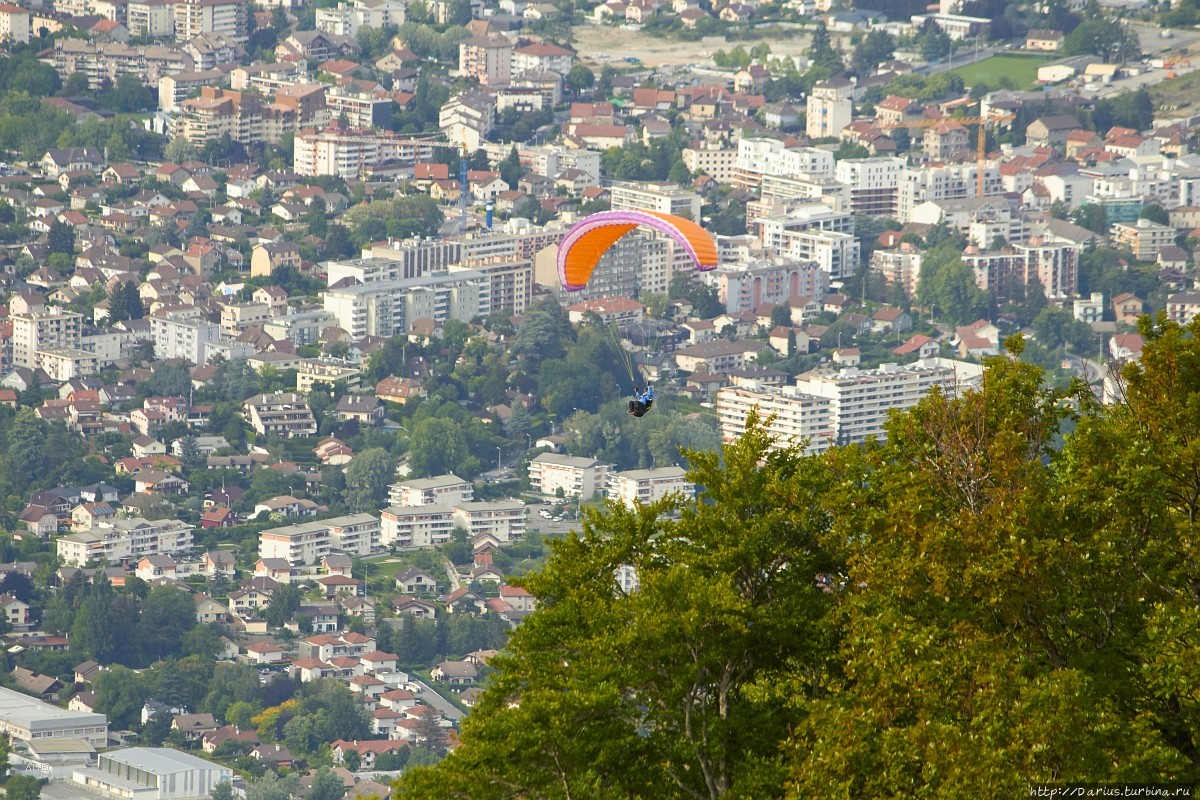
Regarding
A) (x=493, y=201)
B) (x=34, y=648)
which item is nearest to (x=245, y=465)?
(x=34, y=648)

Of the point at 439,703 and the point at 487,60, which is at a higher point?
the point at 487,60

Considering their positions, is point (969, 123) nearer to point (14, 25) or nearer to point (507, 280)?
point (507, 280)

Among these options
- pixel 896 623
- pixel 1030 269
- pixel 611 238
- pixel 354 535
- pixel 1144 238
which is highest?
pixel 611 238

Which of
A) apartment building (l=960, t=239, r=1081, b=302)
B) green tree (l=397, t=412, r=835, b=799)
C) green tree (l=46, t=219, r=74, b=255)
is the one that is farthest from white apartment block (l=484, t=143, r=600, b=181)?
green tree (l=397, t=412, r=835, b=799)

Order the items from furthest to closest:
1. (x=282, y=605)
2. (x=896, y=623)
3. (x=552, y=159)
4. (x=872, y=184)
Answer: (x=552, y=159) < (x=872, y=184) < (x=282, y=605) < (x=896, y=623)

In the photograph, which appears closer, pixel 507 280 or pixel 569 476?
pixel 569 476

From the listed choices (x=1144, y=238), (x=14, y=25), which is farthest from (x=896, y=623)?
(x=14, y=25)

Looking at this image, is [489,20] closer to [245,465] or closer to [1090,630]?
[245,465]
